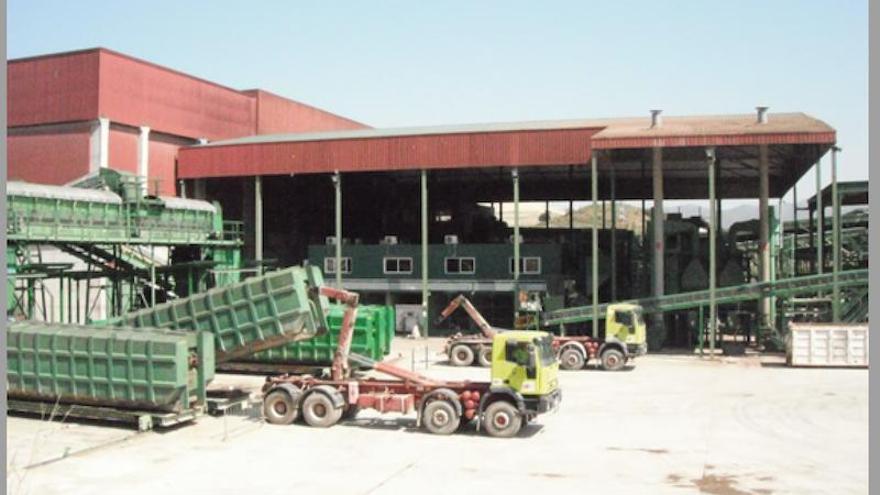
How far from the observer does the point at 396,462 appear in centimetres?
1853

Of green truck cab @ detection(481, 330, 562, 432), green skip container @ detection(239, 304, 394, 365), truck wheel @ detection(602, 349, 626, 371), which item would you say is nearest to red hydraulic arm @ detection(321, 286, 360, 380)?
green truck cab @ detection(481, 330, 562, 432)

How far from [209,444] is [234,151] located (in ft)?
111

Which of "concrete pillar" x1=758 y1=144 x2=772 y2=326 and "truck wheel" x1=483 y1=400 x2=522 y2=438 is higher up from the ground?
"concrete pillar" x1=758 y1=144 x2=772 y2=326

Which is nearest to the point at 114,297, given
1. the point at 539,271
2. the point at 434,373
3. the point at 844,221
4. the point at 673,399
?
the point at 434,373

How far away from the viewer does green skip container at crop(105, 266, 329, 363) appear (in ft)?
78.8

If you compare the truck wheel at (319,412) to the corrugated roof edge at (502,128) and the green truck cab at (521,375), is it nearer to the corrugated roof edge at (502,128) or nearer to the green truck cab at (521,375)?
the green truck cab at (521,375)

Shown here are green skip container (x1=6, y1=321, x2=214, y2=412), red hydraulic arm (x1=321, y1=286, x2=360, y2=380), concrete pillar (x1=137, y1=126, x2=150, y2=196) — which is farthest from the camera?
concrete pillar (x1=137, y1=126, x2=150, y2=196)

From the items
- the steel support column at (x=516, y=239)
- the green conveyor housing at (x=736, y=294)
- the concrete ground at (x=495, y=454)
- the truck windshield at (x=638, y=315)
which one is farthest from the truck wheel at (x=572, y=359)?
the steel support column at (x=516, y=239)

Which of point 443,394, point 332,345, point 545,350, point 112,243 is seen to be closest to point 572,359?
point 332,345

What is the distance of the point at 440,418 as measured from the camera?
21.4m

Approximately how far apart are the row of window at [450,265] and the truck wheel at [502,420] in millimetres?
29434

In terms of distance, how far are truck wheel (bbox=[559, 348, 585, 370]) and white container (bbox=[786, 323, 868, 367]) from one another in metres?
9.08

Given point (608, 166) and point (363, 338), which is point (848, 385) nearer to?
point (363, 338)

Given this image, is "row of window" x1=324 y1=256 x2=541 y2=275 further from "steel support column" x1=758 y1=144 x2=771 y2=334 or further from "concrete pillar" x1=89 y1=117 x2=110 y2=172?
"concrete pillar" x1=89 y1=117 x2=110 y2=172
